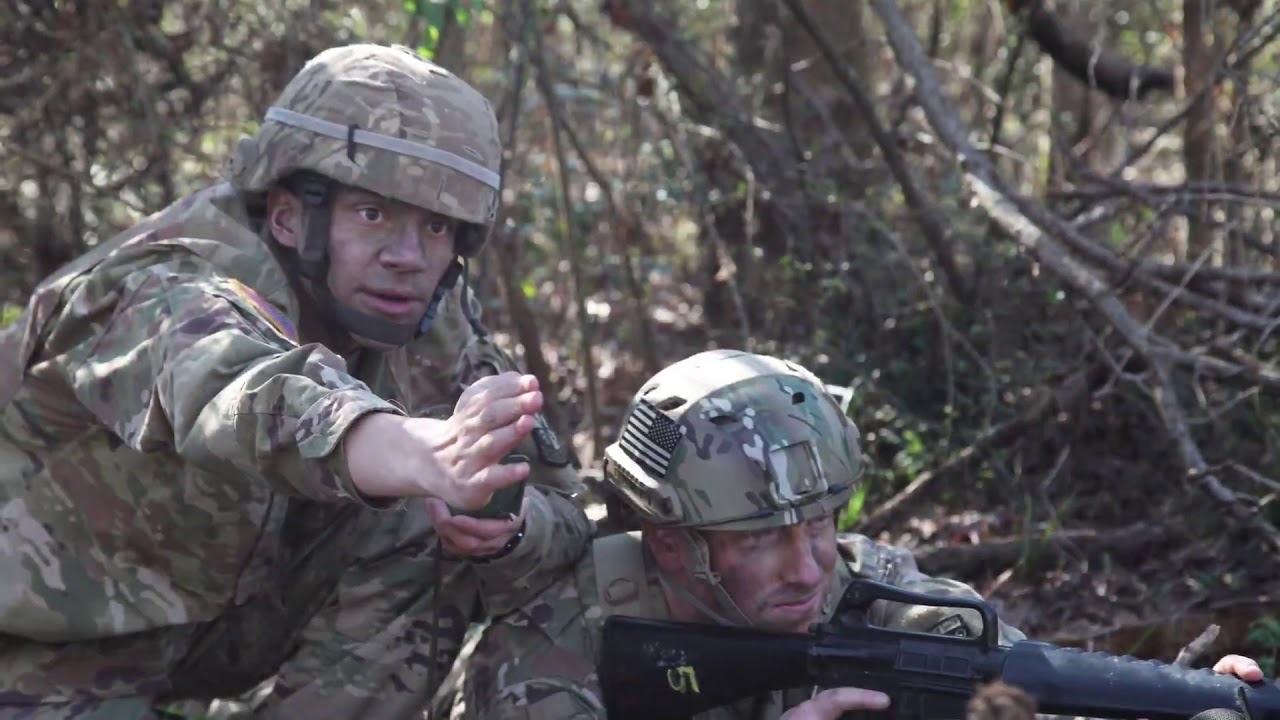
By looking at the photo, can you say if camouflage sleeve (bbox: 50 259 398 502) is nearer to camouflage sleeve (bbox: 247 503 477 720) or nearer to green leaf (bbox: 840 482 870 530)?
camouflage sleeve (bbox: 247 503 477 720)

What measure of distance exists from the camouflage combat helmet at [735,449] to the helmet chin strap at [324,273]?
553 millimetres

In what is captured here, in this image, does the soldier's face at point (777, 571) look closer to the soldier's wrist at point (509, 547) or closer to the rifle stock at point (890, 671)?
the rifle stock at point (890, 671)

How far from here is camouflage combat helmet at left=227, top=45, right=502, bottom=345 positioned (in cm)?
348

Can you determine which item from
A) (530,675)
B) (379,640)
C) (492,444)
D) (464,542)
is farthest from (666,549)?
(492,444)

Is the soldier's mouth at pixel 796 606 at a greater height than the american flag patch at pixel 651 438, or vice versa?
the american flag patch at pixel 651 438

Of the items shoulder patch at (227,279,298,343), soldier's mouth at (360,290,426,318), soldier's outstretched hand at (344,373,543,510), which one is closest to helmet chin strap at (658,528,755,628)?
soldier's mouth at (360,290,426,318)

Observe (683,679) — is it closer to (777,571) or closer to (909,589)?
(777,571)

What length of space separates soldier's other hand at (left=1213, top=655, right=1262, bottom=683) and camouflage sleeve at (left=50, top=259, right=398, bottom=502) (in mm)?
1610

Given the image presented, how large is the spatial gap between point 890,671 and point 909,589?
30cm

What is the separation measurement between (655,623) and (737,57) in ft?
13.2

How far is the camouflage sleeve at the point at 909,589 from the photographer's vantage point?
339 centimetres

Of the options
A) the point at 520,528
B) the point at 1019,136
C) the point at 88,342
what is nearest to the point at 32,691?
the point at 88,342

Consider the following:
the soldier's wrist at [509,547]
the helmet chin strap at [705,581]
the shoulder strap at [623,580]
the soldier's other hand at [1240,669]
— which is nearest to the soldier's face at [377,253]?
the soldier's wrist at [509,547]

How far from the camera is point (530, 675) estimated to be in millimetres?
3436
